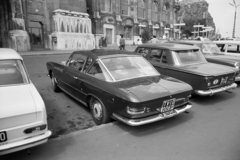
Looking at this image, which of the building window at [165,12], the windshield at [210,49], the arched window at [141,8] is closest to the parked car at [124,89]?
the windshield at [210,49]

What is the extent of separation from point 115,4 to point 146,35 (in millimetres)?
7323

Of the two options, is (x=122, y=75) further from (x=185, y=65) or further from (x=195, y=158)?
(x=185, y=65)

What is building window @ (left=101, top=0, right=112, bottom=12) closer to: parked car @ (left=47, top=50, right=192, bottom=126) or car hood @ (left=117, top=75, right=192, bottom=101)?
parked car @ (left=47, top=50, right=192, bottom=126)

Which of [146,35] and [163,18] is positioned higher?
[163,18]

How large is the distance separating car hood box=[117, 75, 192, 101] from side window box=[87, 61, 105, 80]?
56cm

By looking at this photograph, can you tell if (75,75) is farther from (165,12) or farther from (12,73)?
(165,12)

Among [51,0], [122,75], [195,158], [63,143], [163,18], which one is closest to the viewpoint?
[195,158]

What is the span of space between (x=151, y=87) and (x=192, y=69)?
2130 mm

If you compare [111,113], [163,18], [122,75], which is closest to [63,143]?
[111,113]

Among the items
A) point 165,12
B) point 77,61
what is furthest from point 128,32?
point 77,61

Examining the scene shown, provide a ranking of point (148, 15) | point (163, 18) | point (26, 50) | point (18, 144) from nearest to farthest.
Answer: point (18, 144) < point (26, 50) < point (148, 15) < point (163, 18)

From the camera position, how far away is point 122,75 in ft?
13.1

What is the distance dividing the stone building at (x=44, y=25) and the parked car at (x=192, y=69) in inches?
658

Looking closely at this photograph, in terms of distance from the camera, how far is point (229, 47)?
8.88 meters
